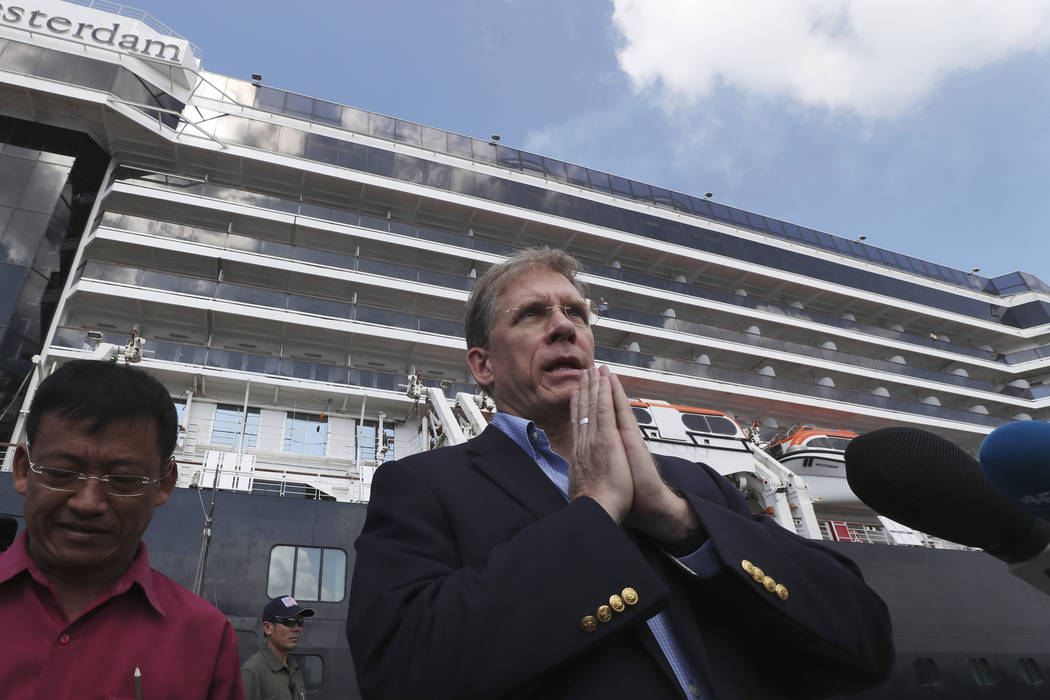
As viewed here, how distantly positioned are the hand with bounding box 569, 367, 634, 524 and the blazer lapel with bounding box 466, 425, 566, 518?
0.51 ft

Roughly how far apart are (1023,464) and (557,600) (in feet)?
2.93

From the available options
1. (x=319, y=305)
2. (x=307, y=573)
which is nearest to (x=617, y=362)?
(x=319, y=305)

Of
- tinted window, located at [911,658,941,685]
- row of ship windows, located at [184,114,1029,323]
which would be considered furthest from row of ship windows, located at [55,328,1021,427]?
tinted window, located at [911,658,941,685]

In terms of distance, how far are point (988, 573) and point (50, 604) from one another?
47.2ft

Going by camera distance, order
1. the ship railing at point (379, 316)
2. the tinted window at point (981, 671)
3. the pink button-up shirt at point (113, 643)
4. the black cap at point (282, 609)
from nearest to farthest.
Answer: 1. the pink button-up shirt at point (113, 643)
2. the black cap at point (282, 609)
3. the tinted window at point (981, 671)
4. the ship railing at point (379, 316)

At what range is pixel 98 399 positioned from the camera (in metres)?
1.70

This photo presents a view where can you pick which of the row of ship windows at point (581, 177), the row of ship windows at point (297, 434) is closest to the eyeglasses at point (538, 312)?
the row of ship windows at point (297, 434)

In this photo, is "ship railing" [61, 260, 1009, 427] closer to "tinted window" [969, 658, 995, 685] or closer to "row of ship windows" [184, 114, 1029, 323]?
"row of ship windows" [184, 114, 1029, 323]

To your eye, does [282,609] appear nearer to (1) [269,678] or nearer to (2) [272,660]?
(2) [272,660]

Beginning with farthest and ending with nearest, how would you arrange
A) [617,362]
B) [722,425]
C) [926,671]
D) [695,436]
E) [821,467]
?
1. [617,362]
2. [821,467]
3. [722,425]
4. [695,436]
5. [926,671]

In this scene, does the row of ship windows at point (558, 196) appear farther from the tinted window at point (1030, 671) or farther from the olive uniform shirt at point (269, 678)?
the olive uniform shirt at point (269, 678)

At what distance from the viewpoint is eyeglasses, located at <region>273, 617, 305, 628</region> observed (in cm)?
498

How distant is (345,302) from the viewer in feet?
50.6

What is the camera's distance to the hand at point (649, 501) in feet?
4.48
